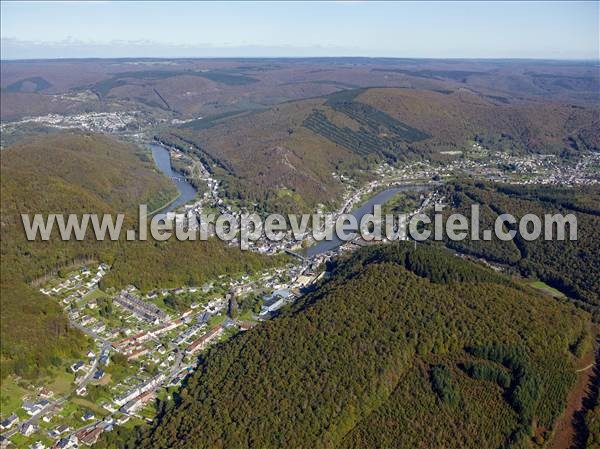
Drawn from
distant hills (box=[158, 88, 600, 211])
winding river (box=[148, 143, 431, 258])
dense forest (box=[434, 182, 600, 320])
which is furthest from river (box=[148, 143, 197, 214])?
dense forest (box=[434, 182, 600, 320])

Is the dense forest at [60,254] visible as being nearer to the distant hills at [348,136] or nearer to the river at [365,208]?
the river at [365,208]

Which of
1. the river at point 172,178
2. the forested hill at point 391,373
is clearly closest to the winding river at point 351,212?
the river at point 172,178

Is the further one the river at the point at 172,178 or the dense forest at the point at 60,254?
the river at the point at 172,178

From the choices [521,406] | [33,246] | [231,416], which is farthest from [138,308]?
[521,406]

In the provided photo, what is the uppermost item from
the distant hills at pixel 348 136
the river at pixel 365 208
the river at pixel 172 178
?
the distant hills at pixel 348 136

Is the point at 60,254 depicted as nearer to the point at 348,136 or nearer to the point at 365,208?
the point at 365,208

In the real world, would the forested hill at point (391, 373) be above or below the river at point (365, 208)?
above

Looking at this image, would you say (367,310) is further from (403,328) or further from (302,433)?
(302,433)

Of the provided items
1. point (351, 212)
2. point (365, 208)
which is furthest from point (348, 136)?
point (351, 212)
